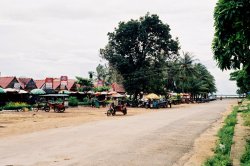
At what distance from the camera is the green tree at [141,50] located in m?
60.4

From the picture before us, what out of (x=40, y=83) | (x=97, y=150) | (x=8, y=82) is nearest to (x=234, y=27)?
(x=97, y=150)

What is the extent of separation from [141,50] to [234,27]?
52838 mm

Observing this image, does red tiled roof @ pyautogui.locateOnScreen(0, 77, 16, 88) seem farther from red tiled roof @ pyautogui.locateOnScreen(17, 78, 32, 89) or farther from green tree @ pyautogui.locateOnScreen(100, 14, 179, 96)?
green tree @ pyautogui.locateOnScreen(100, 14, 179, 96)

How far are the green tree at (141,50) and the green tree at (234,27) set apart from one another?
4768 centimetres

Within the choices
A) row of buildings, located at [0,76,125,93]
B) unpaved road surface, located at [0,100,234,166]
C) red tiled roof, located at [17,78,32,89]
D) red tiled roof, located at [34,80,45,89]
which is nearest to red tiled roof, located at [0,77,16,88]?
row of buildings, located at [0,76,125,93]

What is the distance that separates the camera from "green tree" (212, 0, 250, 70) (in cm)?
955

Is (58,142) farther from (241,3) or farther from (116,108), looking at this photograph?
(116,108)

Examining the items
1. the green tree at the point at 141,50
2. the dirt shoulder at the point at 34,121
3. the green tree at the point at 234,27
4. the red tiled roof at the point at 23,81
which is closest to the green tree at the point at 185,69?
the green tree at the point at 141,50

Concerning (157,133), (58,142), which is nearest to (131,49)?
(157,133)

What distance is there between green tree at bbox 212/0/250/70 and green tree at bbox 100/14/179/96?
47675 millimetres

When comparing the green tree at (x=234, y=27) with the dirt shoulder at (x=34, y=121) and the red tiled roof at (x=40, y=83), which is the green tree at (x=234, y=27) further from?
the red tiled roof at (x=40, y=83)

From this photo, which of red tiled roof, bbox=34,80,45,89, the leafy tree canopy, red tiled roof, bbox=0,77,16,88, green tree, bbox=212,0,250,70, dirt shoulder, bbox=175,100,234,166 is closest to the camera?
green tree, bbox=212,0,250,70

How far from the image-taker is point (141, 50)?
62.8m

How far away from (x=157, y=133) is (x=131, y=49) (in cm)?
4433
